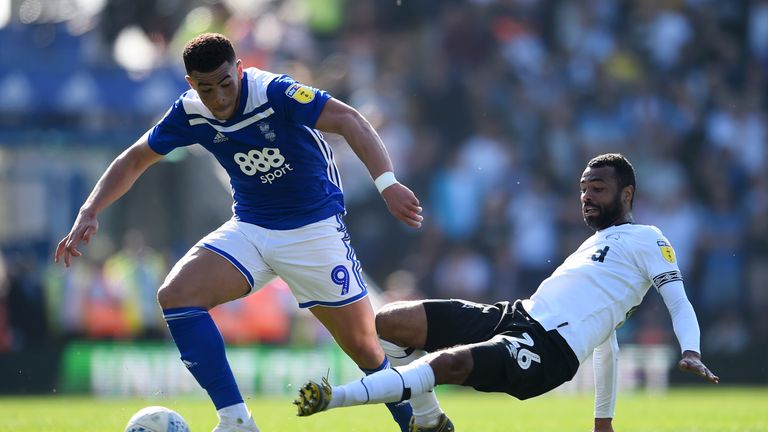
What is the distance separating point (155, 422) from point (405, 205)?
1.92 m

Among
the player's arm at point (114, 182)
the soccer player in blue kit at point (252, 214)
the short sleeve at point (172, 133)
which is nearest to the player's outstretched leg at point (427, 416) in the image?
the soccer player in blue kit at point (252, 214)

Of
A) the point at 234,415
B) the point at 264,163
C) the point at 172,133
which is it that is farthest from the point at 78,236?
the point at 234,415

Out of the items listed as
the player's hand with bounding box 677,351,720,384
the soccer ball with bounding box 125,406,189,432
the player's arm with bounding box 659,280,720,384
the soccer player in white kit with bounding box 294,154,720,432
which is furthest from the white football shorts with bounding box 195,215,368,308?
the player's hand with bounding box 677,351,720,384

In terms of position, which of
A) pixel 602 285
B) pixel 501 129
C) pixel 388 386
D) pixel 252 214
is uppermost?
pixel 252 214

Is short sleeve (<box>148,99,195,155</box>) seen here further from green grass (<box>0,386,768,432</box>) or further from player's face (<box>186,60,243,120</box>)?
green grass (<box>0,386,768,432</box>)

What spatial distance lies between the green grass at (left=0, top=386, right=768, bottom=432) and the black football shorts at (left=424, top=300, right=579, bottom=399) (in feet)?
7.23

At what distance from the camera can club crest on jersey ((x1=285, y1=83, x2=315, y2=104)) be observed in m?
7.02

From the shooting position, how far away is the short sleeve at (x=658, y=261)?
7.05 m

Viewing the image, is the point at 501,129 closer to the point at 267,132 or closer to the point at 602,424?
the point at 602,424

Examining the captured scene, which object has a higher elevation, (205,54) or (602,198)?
(205,54)

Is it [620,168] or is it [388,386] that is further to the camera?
[620,168]

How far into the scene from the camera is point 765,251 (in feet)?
58.4

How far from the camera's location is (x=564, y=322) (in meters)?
6.95

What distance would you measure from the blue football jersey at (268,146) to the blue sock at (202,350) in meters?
0.78
